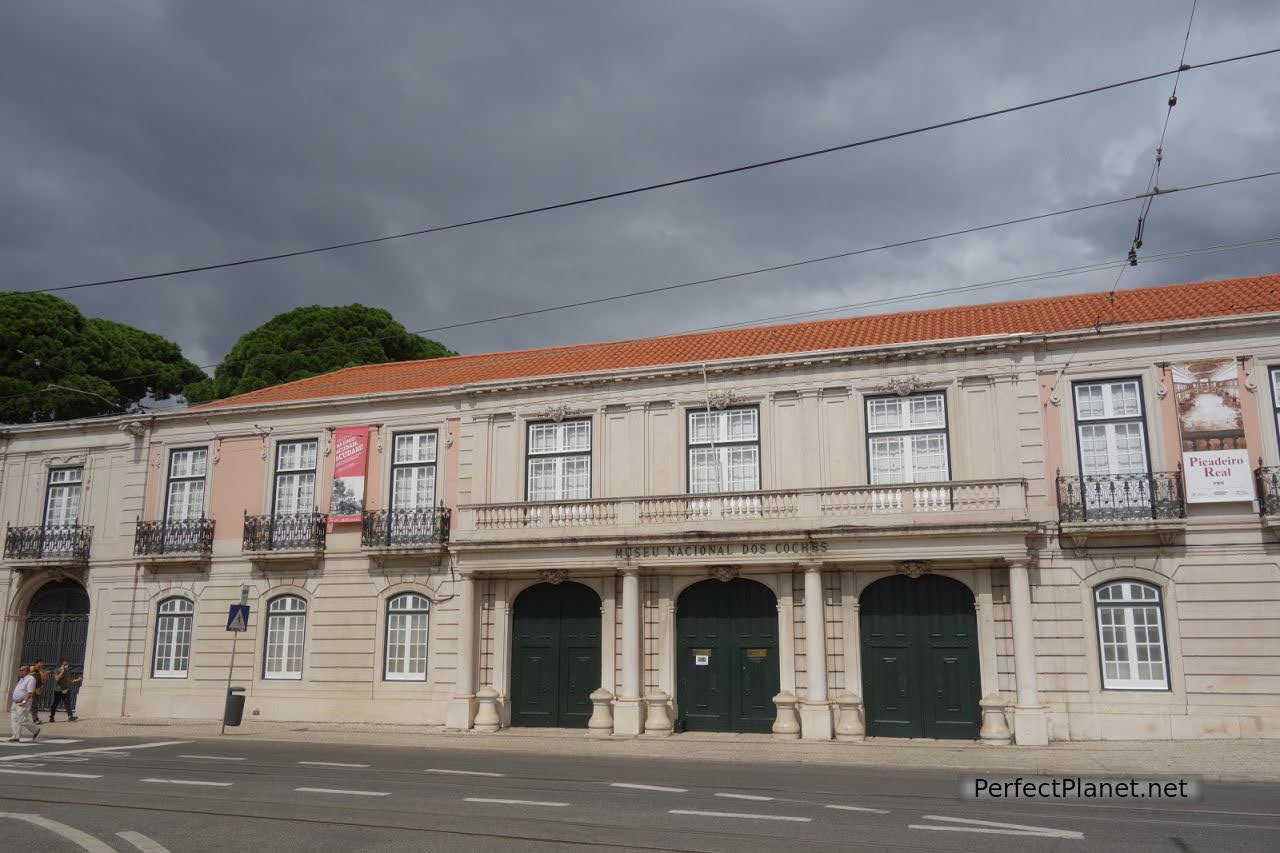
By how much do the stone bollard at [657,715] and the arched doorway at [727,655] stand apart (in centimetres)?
55

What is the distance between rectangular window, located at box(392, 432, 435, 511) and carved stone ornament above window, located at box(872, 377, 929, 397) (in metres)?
11.0

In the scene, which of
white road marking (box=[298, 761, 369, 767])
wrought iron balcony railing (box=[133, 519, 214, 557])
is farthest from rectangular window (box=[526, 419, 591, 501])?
wrought iron balcony railing (box=[133, 519, 214, 557])

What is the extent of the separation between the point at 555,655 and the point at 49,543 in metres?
15.1

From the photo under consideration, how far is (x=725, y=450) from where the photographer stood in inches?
846

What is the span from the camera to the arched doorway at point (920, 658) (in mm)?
19094

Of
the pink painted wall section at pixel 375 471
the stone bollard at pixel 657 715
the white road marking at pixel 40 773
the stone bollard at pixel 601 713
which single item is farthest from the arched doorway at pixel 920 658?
the white road marking at pixel 40 773

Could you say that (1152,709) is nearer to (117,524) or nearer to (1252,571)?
(1252,571)

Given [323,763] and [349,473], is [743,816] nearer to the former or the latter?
[323,763]

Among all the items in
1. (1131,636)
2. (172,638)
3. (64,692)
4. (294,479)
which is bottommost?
(64,692)

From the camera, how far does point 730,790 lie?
12516 mm

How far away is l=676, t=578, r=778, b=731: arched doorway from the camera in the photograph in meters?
20.4

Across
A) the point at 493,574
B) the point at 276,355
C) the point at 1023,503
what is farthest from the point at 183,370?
the point at 1023,503

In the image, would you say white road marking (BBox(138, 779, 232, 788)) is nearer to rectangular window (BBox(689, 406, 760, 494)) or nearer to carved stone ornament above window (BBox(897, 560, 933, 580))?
rectangular window (BBox(689, 406, 760, 494))

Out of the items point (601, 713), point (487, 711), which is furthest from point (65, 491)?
point (601, 713)
